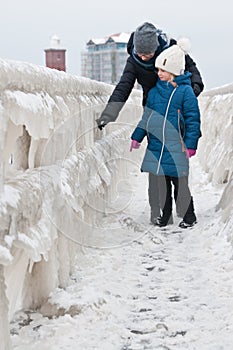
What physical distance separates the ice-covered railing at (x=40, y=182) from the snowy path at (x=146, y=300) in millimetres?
144

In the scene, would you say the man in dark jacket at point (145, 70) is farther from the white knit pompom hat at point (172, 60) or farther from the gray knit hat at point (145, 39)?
the white knit pompom hat at point (172, 60)

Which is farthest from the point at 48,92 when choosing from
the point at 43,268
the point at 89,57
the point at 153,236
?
the point at 89,57

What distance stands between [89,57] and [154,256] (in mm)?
63920

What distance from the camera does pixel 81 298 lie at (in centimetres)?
275

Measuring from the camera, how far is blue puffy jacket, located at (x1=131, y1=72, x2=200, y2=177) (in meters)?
4.46

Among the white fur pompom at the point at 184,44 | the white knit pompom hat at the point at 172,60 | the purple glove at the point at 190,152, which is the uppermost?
the white fur pompom at the point at 184,44

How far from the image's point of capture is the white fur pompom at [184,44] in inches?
194

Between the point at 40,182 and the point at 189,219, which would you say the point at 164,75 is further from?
the point at 40,182

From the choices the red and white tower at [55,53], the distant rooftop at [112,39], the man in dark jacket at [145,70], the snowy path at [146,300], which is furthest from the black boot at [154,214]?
the distant rooftop at [112,39]

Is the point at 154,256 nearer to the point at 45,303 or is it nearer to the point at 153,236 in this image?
the point at 153,236

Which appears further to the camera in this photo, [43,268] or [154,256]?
[154,256]

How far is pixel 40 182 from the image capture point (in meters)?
2.49

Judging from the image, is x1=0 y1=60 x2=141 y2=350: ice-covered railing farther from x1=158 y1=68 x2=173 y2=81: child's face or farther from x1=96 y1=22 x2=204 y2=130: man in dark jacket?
x1=158 y1=68 x2=173 y2=81: child's face

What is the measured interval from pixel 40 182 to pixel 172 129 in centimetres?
222
